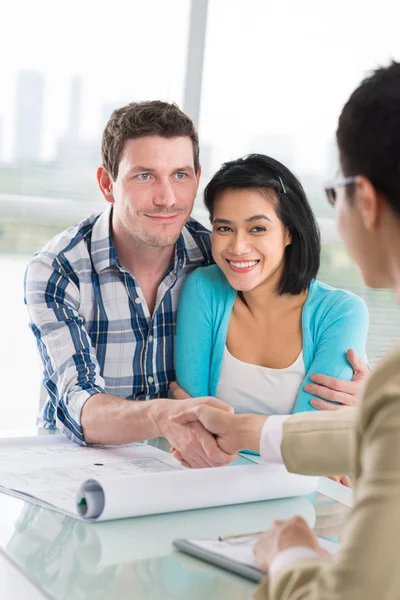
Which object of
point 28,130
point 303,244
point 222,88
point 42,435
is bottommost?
point 42,435

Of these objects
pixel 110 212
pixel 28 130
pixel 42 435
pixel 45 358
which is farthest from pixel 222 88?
pixel 42 435

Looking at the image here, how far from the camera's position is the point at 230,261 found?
218cm

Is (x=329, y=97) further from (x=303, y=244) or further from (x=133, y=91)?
(x=303, y=244)

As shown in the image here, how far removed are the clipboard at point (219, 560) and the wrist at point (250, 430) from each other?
26 centimetres

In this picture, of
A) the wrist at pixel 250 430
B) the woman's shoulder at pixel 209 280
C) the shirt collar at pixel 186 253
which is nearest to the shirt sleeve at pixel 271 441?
the wrist at pixel 250 430

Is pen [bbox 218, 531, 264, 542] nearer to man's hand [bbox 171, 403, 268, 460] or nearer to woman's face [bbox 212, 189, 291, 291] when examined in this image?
man's hand [bbox 171, 403, 268, 460]

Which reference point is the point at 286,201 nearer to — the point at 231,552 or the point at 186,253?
the point at 186,253

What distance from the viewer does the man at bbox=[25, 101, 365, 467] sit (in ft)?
6.81

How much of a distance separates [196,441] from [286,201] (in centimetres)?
84

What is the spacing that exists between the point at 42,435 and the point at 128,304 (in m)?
0.47

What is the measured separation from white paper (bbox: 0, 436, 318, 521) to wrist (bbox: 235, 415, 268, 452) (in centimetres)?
6

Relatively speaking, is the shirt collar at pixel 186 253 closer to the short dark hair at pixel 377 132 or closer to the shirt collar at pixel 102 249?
the shirt collar at pixel 102 249

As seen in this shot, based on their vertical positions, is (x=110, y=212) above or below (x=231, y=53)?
below

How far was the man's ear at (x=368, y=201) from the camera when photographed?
3.13 ft
